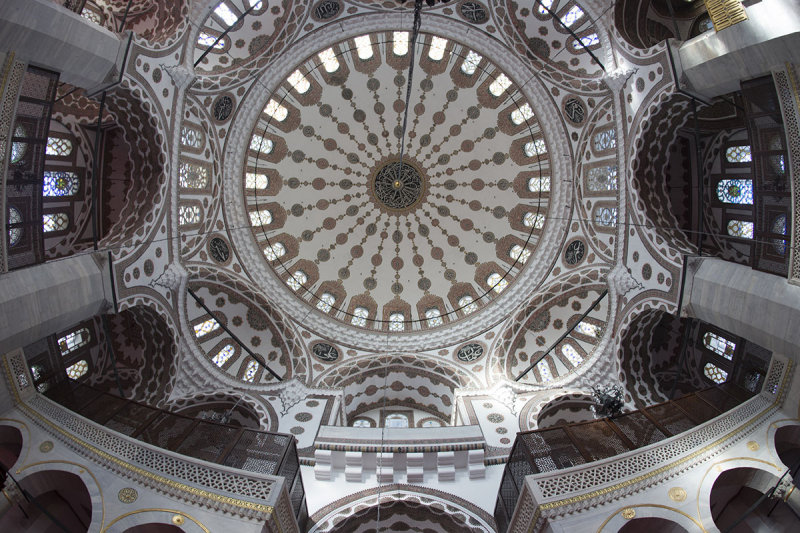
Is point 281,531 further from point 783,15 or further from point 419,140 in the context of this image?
point 419,140

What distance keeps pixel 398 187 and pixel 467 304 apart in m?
5.56

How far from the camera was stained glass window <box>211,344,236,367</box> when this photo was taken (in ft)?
51.3

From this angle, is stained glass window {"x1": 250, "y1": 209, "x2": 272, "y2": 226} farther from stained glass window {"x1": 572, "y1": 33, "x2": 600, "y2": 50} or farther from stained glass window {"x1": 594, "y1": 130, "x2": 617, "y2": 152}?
stained glass window {"x1": 572, "y1": 33, "x2": 600, "y2": 50}

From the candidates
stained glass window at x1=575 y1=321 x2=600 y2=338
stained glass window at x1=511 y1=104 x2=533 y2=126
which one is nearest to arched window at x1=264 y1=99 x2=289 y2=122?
stained glass window at x1=511 y1=104 x2=533 y2=126

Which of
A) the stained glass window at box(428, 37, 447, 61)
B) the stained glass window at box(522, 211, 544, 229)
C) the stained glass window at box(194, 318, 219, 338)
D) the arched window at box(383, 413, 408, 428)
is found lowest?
the arched window at box(383, 413, 408, 428)

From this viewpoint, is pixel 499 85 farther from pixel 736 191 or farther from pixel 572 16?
pixel 736 191

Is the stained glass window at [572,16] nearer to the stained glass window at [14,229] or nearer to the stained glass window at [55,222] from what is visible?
the stained glass window at [14,229]

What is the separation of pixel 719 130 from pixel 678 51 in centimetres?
398

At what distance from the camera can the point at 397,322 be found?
19172 mm

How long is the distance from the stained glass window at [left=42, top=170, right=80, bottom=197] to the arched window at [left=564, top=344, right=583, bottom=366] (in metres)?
15.3

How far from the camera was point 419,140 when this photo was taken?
67.0 feet

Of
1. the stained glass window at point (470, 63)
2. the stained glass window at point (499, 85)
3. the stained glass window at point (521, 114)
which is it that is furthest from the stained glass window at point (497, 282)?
the stained glass window at point (470, 63)

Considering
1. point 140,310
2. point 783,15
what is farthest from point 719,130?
point 140,310

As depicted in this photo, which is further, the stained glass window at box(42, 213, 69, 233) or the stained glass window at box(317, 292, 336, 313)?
the stained glass window at box(317, 292, 336, 313)
